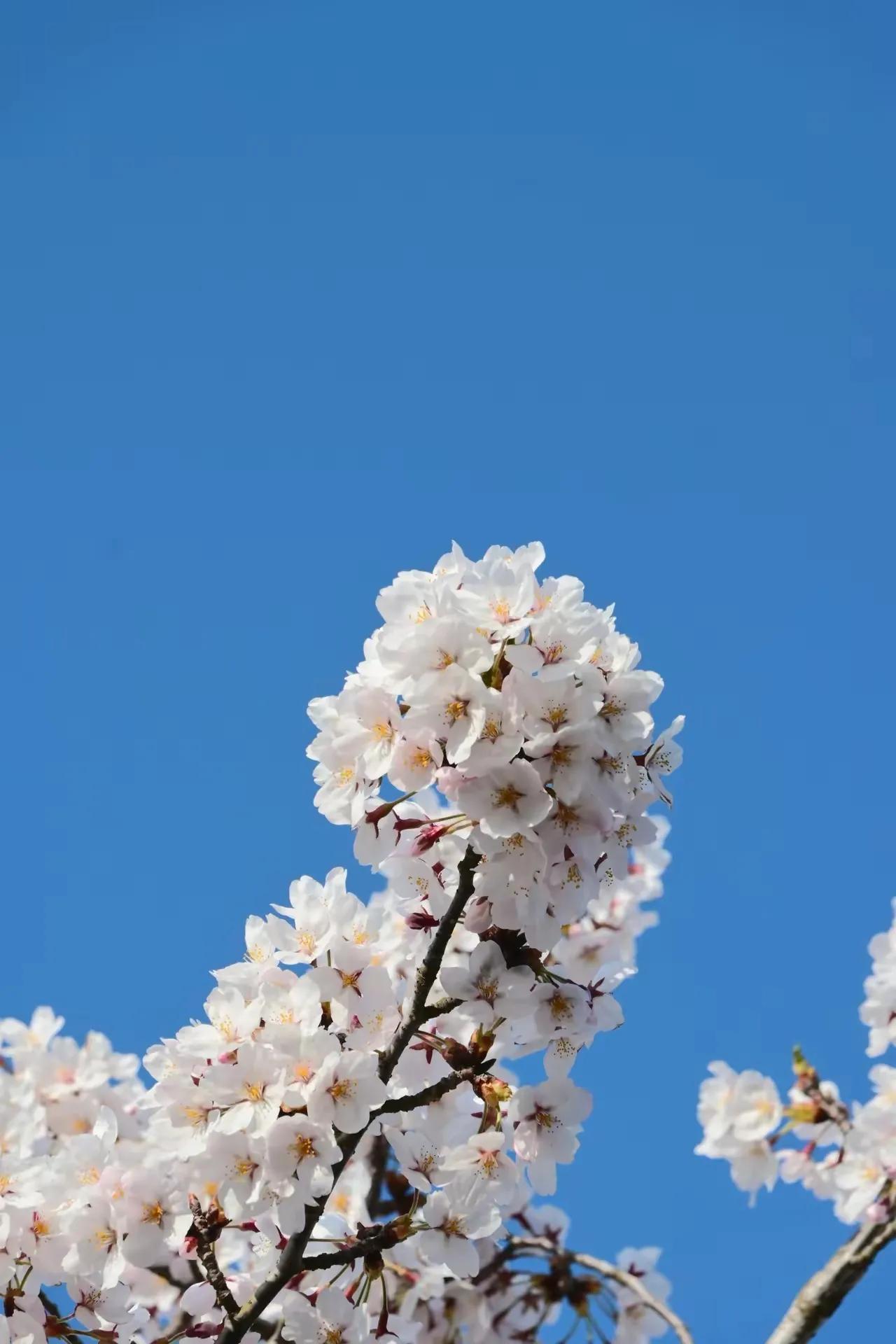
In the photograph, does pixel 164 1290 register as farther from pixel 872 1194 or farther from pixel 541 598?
pixel 541 598

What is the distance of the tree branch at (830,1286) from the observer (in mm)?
4176

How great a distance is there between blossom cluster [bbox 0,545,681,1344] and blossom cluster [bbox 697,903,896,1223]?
2.05 meters

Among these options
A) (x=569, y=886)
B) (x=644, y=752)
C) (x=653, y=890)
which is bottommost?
(x=569, y=886)

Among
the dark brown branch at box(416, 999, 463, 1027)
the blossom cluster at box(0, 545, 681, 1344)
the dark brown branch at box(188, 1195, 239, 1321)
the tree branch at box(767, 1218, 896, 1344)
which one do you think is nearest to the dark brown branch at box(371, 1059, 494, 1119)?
the blossom cluster at box(0, 545, 681, 1344)

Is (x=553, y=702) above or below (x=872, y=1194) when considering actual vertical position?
above

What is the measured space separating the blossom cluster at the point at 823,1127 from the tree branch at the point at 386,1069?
236cm

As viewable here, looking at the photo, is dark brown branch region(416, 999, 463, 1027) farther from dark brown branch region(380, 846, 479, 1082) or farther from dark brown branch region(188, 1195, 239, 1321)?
dark brown branch region(188, 1195, 239, 1321)

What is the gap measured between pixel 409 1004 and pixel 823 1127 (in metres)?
3.12

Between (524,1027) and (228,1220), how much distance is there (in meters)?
0.89

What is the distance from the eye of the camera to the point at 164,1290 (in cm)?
604

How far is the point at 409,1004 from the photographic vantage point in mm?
3088

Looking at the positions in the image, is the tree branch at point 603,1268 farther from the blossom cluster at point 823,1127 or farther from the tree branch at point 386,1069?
the tree branch at point 386,1069

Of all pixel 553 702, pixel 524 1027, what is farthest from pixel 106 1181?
pixel 553 702

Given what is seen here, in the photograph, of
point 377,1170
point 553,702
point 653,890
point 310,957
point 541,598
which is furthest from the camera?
point 653,890
